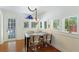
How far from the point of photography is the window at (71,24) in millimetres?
2174

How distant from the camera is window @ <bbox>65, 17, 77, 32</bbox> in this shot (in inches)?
85.6

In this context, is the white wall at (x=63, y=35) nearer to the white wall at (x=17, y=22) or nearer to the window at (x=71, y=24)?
the window at (x=71, y=24)

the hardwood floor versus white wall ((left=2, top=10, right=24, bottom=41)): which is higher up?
white wall ((left=2, top=10, right=24, bottom=41))

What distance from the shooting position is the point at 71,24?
2193 mm

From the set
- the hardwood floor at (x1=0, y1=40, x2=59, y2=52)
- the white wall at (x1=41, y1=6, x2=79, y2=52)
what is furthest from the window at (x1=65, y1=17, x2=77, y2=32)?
the hardwood floor at (x1=0, y1=40, x2=59, y2=52)

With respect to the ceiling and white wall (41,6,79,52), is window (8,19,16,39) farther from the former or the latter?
white wall (41,6,79,52)

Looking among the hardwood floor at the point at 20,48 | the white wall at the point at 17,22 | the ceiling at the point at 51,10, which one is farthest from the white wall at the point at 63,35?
the white wall at the point at 17,22

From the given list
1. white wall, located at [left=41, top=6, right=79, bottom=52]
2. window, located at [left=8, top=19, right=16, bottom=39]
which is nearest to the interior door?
window, located at [left=8, top=19, right=16, bottom=39]

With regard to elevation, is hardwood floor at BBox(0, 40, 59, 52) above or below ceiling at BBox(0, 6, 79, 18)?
below

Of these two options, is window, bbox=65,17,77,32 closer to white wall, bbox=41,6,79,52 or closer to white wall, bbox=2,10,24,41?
white wall, bbox=41,6,79,52
